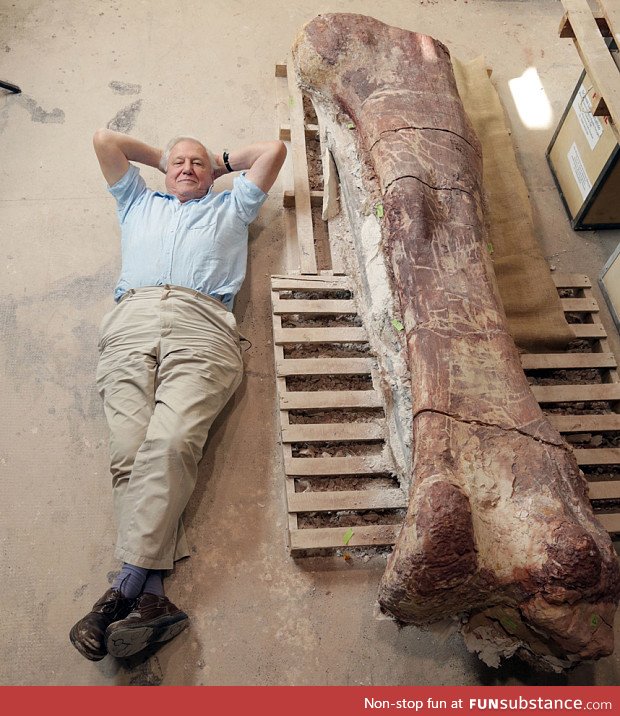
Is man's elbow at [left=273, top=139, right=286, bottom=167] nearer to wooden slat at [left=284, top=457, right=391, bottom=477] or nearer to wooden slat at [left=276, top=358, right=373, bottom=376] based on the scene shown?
wooden slat at [left=276, top=358, right=373, bottom=376]

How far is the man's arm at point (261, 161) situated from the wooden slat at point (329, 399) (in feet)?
3.69

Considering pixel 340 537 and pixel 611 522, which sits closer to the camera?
pixel 340 537

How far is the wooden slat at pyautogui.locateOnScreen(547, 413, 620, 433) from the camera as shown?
3.19 metres

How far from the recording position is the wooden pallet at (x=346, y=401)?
2.89 m

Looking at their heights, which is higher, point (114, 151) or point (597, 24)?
point (597, 24)

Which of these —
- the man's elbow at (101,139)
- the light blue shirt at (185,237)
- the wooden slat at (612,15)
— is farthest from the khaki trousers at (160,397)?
the wooden slat at (612,15)

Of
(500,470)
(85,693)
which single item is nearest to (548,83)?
(500,470)

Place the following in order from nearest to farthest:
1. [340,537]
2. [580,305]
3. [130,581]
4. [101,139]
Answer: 1. [130,581]
2. [340,537]
3. [101,139]
4. [580,305]

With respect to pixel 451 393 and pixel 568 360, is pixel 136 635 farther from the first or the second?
pixel 568 360

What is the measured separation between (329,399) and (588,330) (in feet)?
4.77

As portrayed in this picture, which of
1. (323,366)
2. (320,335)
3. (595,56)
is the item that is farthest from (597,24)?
(323,366)

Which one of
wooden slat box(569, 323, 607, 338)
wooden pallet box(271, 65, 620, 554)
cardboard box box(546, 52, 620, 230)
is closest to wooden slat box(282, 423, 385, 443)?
wooden pallet box(271, 65, 620, 554)

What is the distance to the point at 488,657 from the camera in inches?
99.0

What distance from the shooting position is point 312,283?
3477mm
